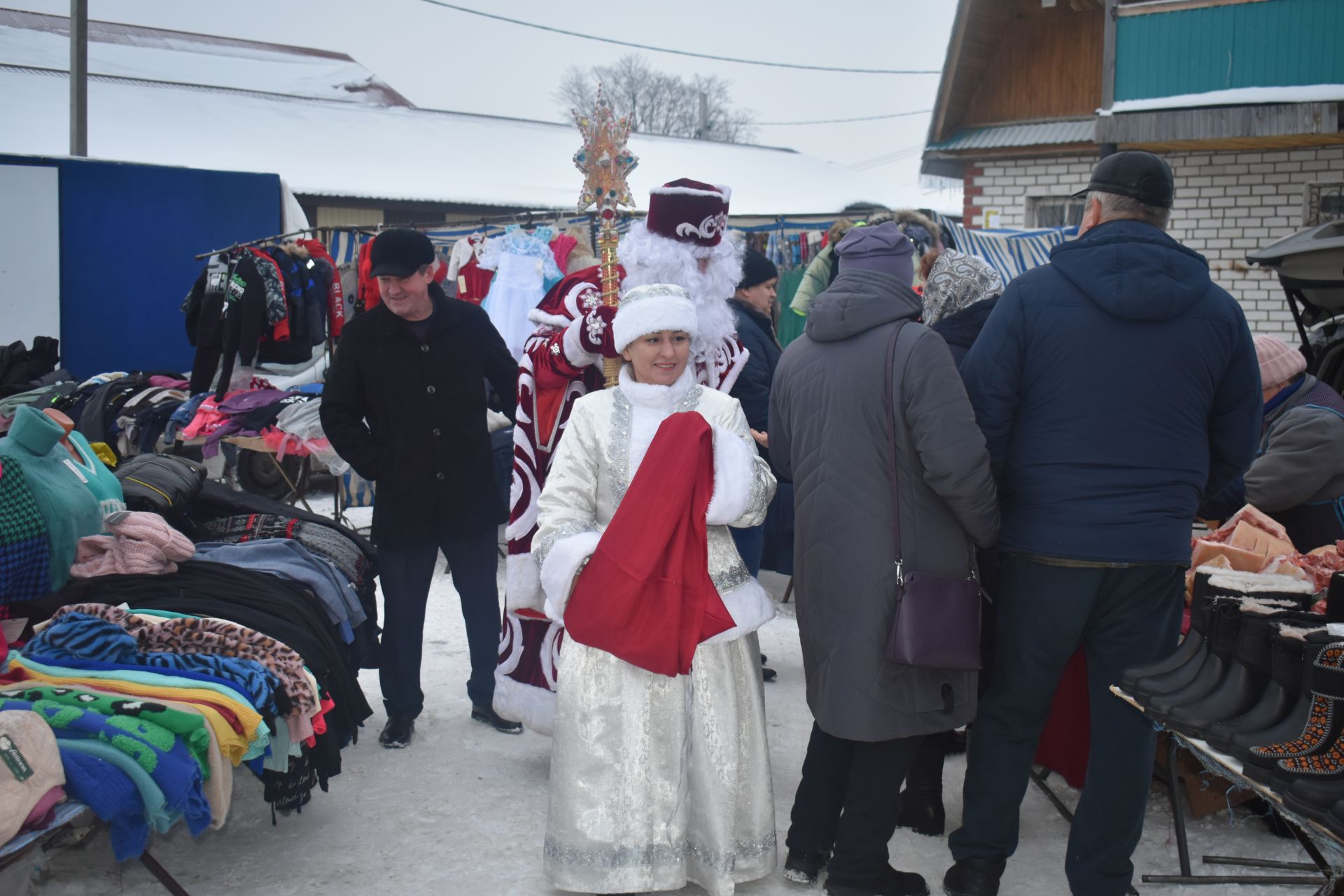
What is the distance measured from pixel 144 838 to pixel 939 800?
2.36m

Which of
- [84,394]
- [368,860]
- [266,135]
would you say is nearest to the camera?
[368,860]

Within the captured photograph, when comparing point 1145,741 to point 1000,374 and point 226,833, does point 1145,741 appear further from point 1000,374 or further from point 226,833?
point 226,833

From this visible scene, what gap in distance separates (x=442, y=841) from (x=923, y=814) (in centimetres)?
154

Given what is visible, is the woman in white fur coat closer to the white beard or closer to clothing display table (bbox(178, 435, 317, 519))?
the white beard

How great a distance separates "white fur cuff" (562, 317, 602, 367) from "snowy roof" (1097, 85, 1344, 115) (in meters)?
8.64

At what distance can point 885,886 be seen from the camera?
10.6 feet

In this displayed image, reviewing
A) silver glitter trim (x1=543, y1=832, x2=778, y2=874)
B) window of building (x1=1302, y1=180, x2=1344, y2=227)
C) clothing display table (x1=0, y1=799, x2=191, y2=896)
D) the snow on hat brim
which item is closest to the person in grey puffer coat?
silver glitter trim (x1=543, y1=832, x2=778, y2=874)

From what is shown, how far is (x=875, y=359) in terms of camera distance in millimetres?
3066

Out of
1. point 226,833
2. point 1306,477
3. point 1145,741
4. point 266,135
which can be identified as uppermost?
point 266,135

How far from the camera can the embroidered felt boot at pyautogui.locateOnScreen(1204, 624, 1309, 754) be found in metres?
2.34

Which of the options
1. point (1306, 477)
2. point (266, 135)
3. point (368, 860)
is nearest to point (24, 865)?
point (368, 860)

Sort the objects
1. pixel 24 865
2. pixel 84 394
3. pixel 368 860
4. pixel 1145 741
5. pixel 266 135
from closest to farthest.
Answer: pixel 24 865, pixel 1145 741, pixel 368 860, pixel 84 394, pixel 266 135

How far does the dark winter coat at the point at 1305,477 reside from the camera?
404 cm

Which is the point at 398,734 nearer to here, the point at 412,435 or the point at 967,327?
the point at 412,435
